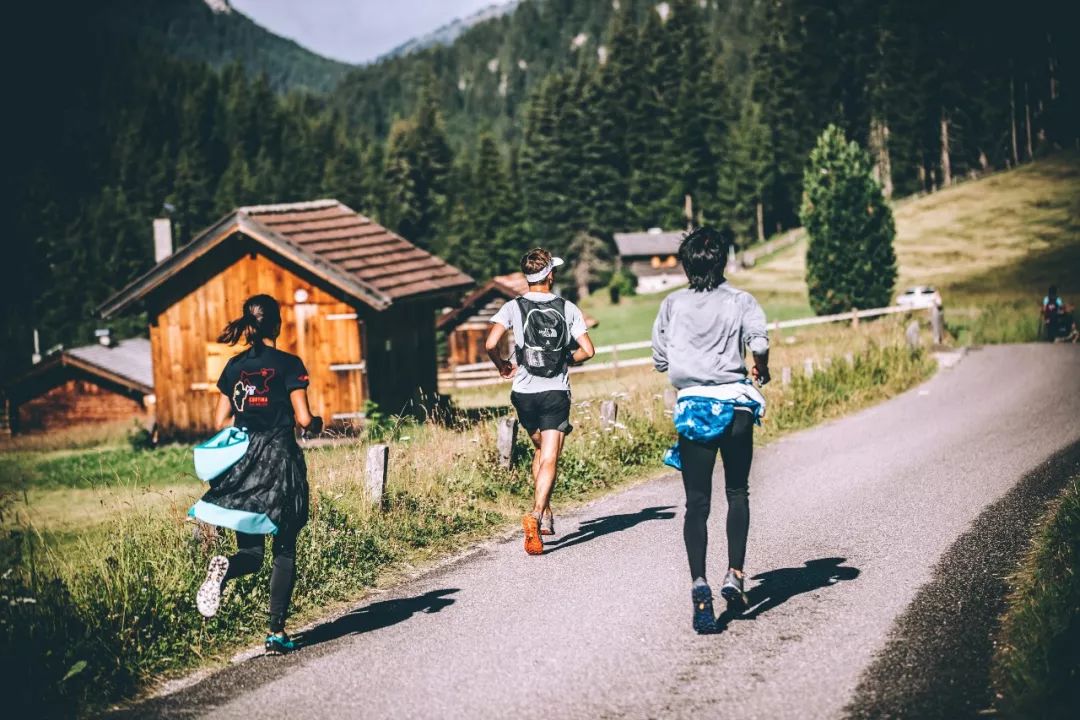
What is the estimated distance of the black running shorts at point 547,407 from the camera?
24.1 ft

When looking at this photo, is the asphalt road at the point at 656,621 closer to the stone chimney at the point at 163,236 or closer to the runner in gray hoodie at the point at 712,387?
the runner in gray hoodie at the point at 712,387

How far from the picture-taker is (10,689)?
4820mm

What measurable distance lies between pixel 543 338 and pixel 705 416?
2.05m

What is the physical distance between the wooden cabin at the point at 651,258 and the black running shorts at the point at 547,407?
79.7m

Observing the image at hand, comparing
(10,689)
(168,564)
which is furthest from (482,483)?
(10,689)

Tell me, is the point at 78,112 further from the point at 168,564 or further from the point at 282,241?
the point at 168,564

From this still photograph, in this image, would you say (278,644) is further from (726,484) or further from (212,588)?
(726,484)

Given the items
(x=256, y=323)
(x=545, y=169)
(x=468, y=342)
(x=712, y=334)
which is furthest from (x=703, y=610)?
(x=545, y=169)

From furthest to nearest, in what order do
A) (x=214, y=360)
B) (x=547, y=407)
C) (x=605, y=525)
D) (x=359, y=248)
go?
1. (x=359, y=248)
2. (x=214, y=360)
3. (x=605, y=525)
4. (x=547, y=407)

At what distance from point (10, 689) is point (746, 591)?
13.3 ft

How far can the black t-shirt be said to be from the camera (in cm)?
550

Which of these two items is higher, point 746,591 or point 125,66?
point 125,66

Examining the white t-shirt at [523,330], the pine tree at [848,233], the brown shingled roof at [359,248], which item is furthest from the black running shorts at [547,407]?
the pine tree at [848,233]

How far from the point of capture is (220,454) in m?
5.42
